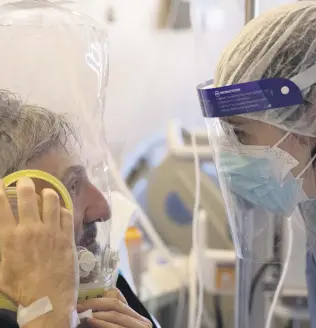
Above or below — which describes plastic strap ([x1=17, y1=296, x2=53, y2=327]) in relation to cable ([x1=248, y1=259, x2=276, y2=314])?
above

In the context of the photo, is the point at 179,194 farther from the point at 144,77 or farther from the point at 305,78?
the point at 305,78

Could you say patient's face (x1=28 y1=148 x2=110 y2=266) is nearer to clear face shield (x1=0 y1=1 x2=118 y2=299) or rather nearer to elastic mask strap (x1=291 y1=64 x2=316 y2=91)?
clear face shield (x1=0 y1=1 x2=118 y2=299)

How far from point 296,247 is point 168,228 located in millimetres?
829

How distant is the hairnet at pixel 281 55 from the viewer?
3.08 ft

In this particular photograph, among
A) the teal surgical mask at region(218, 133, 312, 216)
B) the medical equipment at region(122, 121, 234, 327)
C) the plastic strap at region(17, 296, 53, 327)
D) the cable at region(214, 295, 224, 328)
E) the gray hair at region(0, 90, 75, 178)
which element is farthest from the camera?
the cable at region(214, 295, 224, 328)

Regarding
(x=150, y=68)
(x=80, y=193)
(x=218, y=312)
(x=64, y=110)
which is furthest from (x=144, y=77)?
(x=80, y=193)

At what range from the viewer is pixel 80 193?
3.10ft

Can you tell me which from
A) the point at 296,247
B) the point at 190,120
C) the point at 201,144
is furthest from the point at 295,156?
the point at 190,120

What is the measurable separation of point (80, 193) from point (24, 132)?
138mm

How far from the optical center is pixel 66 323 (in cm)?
76

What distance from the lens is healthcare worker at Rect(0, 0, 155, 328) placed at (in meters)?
0.80

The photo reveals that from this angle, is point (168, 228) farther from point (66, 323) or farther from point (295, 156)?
point (66, 323)

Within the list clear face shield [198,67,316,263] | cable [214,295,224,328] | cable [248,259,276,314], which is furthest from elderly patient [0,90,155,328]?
cable [214,295,224,328]

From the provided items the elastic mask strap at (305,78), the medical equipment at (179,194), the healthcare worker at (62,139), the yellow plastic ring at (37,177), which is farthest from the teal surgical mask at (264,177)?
the medical equipment at (179,194)
